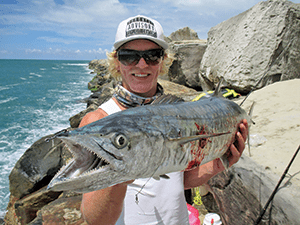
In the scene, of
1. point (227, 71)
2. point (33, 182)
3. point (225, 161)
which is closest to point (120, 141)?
point (225, 161)

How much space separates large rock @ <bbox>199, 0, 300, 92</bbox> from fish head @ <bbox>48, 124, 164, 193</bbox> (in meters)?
6.68

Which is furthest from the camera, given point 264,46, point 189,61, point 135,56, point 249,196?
point 189,61

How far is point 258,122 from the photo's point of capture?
424 cm

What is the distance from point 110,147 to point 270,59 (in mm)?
7139

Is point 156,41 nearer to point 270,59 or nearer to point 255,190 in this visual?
point 255,190

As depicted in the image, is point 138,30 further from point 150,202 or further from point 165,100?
point 150,202

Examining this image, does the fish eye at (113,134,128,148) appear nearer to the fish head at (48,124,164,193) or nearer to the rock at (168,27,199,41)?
the fish head at (48,124,164,193)

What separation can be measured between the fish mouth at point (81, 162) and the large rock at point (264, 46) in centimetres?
689

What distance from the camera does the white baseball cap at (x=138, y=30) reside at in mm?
1925

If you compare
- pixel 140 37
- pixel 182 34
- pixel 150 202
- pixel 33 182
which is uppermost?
pixel 182 34

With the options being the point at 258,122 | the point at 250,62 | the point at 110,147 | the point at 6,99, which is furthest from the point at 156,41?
the point at 6,99

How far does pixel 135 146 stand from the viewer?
Answer: 115 cm

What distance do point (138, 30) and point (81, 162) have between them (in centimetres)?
136

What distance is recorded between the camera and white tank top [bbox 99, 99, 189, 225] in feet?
6.48
